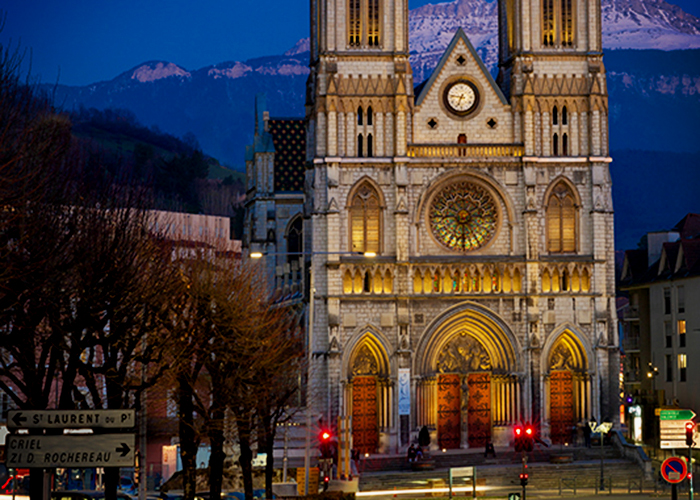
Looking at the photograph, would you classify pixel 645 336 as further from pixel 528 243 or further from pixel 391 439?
pixel 391 439

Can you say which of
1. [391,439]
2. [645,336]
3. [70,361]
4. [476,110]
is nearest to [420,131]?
[476,110]

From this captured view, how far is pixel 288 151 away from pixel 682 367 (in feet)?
108

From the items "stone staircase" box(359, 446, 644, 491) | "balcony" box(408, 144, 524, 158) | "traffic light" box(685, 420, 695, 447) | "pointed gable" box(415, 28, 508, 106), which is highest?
"pointed gable" box(415, 28, 508, 106)

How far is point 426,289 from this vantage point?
64.1 meters

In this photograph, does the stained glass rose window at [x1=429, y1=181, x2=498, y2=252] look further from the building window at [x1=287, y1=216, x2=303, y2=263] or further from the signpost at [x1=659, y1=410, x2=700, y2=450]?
the signpost at [x1=659, y1=410, x2=700, y2=450]

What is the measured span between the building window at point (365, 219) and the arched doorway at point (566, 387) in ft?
40.7

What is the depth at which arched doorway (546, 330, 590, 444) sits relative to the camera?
210 ft

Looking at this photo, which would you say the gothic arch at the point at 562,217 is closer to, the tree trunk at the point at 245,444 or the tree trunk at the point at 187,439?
the tree trunk at the point at 245,444

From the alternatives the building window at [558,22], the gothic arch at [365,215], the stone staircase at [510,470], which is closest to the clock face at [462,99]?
the building window at [558,22]

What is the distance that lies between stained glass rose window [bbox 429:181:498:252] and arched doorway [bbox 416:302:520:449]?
402cm

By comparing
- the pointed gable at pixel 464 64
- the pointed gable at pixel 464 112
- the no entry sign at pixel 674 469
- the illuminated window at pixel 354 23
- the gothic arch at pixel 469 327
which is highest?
the illuminated window at pixel 354 23

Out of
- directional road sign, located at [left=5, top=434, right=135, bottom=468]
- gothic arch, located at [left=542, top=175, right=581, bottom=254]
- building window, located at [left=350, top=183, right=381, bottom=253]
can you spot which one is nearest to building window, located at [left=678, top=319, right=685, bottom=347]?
gothic arch, located at [left=542, top=175, right=581, bottom=254]

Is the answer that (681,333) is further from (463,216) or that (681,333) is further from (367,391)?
(367,391)

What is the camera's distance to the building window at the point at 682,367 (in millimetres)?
69125
